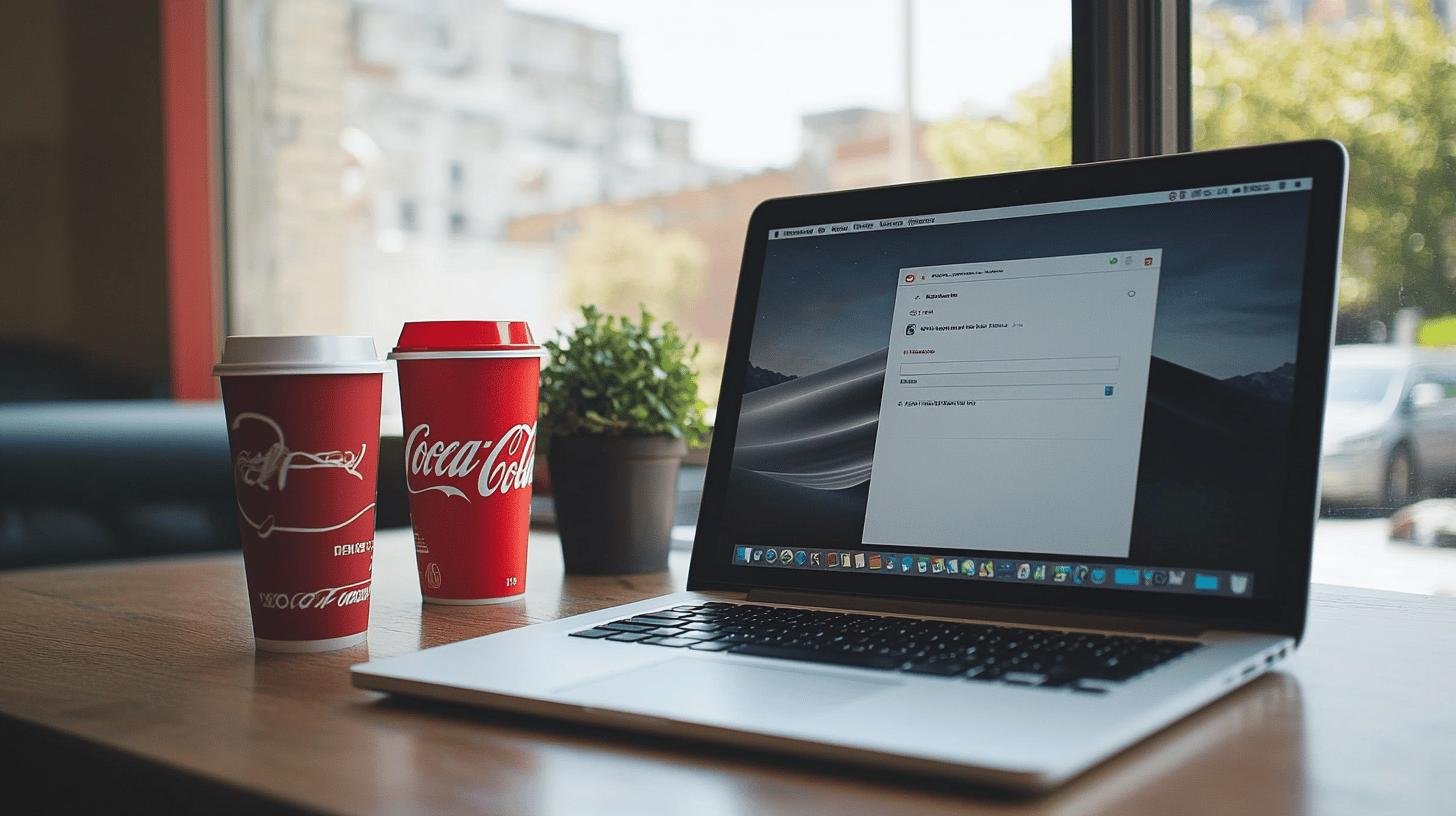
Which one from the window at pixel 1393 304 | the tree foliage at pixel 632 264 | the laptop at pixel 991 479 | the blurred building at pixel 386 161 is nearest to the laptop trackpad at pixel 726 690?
the laptop at pixel 991 479

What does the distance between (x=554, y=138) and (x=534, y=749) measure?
93.0 inches

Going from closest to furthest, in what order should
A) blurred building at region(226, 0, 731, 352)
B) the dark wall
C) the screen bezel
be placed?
the screen bezel < blurred building at region(226, 0, 731, 352) < the dark wall

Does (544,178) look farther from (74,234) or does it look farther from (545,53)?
(74,234)

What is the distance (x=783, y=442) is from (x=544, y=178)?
2012 mm

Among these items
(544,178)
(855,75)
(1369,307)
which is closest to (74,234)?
(544,178)

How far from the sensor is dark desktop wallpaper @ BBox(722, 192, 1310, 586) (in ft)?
2.22

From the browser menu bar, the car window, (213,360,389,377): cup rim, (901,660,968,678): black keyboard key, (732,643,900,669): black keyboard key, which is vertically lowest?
(732,643,900,669): black keyboard key

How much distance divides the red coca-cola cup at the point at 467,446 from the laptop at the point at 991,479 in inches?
5.9

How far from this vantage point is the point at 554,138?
2732mm

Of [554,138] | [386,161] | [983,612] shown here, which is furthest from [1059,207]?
[386,161]

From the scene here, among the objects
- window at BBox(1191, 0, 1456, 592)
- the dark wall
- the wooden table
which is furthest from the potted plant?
the dark wall

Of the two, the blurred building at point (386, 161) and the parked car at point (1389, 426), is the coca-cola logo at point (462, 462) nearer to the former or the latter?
the parked car at point (1389, 426)

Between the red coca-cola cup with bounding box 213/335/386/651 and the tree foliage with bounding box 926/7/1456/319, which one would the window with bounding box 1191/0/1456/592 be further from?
the red coca-cola cup with bounding box 213/335/386/651

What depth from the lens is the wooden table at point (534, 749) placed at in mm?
440
